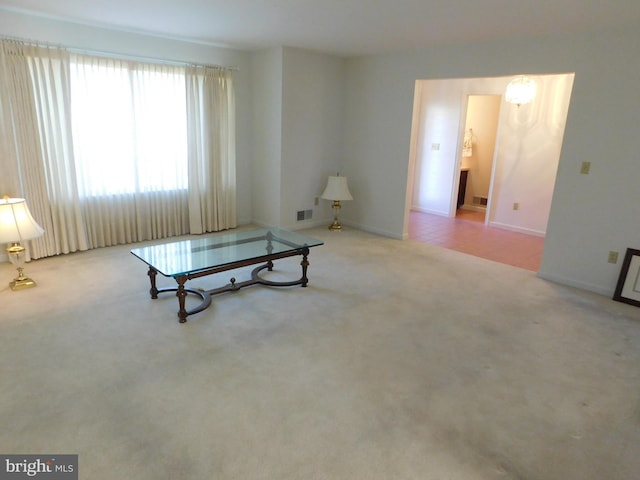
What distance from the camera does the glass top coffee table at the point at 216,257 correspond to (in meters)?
3.09

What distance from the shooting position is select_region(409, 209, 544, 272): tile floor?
5039 mm

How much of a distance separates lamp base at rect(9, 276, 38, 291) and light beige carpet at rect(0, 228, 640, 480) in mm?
73

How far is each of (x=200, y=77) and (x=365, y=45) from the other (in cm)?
200

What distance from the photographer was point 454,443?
201cm

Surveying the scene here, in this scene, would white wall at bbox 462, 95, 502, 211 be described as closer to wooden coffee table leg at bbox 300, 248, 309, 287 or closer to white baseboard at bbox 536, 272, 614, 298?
white baseboard at bbox 536, 272, 614, 298

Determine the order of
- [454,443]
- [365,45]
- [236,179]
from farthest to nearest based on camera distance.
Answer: [236,179], [365,45], [454,443]

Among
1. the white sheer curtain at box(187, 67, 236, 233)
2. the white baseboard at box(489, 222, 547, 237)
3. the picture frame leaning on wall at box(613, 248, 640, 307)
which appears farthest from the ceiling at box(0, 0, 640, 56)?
the white baseboard at box(489, 222, 547, 237)

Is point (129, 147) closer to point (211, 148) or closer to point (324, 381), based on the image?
point (211, 148)

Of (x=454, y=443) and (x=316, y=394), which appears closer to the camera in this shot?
(x=454, y=443)

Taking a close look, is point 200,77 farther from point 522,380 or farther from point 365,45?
point 522,380

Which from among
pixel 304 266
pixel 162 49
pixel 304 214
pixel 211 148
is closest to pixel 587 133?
pixel 304 266

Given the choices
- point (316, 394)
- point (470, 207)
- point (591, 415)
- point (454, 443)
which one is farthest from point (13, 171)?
→ point (470, 207)

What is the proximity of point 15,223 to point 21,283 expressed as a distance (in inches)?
20.4

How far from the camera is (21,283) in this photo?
143 inches
